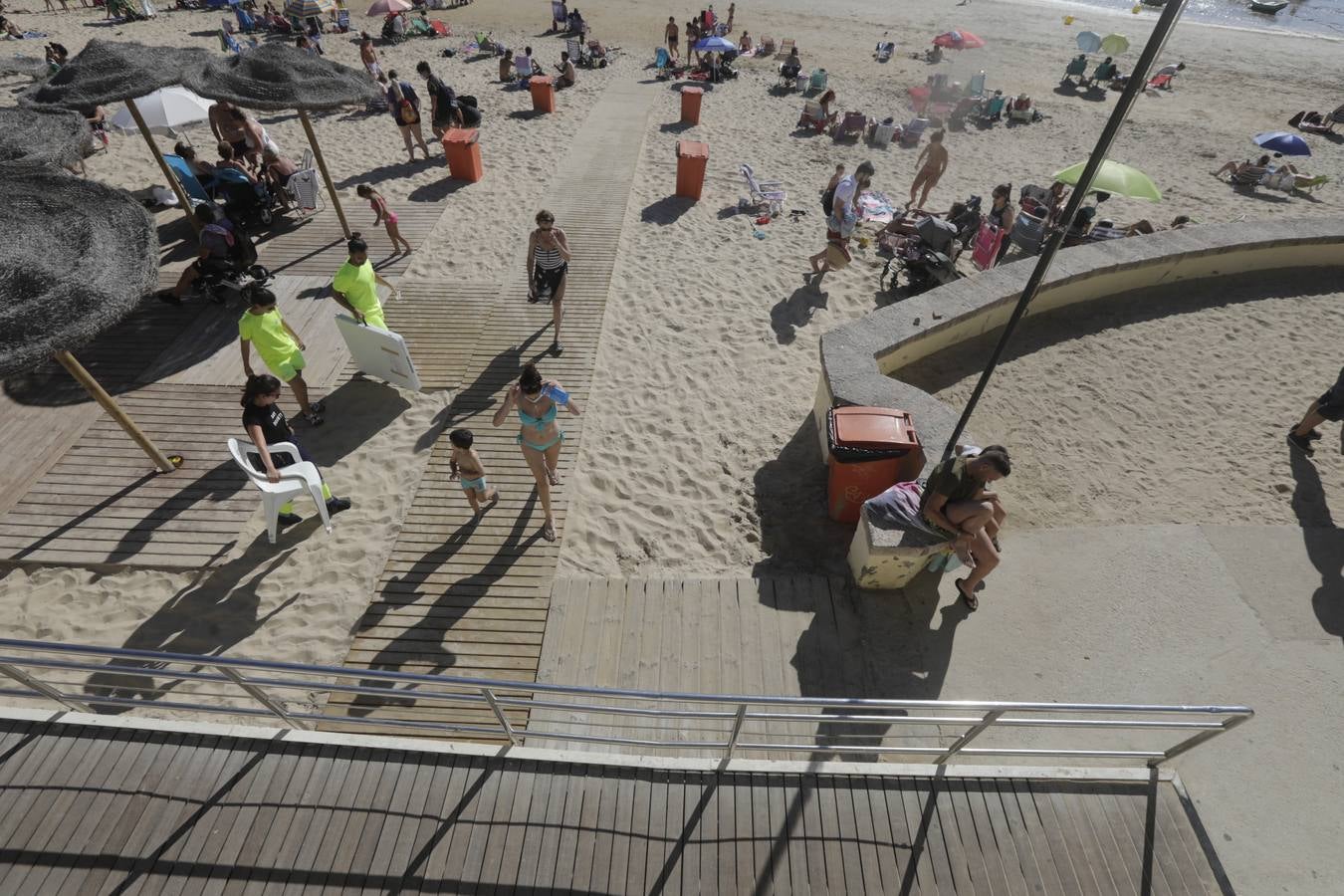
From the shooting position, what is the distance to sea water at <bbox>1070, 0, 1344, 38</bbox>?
119ft

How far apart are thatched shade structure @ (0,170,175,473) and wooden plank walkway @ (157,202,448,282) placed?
4303 millimetres

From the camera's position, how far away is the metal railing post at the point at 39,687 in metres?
3.55

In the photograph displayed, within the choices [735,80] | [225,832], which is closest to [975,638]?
[225,832]

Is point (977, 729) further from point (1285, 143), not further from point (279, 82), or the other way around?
point (1285, 143)

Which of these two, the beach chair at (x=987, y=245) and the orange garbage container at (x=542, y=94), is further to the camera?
the orange garbage container at (x=542, y=94)

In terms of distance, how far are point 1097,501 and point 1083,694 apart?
8.13 ft

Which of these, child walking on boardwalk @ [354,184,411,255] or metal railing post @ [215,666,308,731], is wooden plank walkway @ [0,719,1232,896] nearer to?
metal railing post @ [215,666,308,731]

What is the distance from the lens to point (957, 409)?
7.61 m

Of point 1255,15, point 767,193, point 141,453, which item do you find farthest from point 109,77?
point 1255,15

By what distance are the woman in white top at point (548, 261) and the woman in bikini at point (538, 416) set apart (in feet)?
8.46

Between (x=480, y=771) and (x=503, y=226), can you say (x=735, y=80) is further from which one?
(x=480, y=771)

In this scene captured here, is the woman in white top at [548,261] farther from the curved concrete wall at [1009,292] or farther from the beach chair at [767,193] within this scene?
the beach chair at [767,193]

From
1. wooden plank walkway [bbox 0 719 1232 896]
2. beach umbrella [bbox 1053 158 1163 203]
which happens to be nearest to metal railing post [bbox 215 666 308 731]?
wooden plank walkway [bbox 0 719 1232 896]

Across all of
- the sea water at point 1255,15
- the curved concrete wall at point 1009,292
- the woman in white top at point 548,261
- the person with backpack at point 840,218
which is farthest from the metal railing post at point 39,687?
the sea water at point 1255,15
